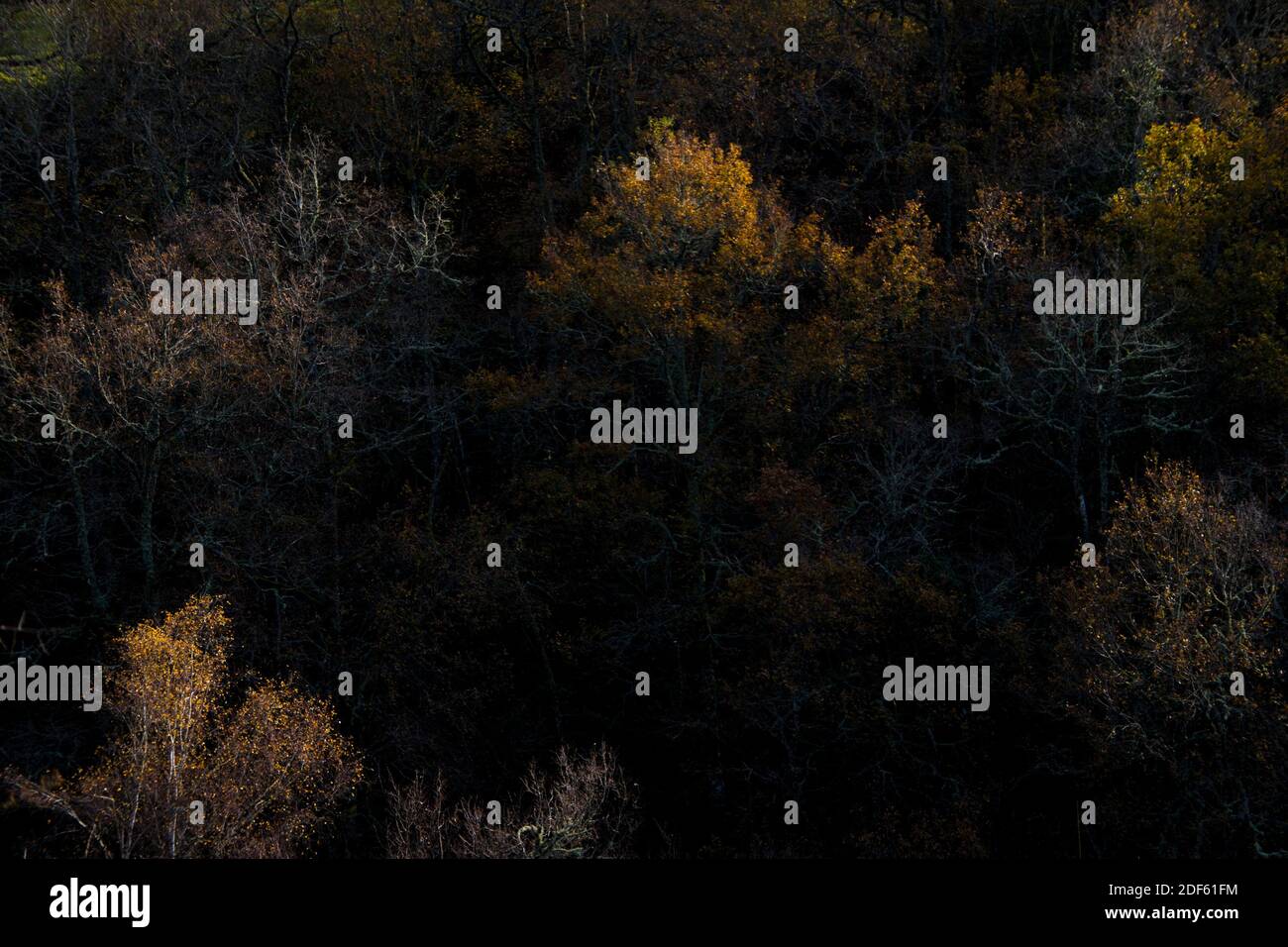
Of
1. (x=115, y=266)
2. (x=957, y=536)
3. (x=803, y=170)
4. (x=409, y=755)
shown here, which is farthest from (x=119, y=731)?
(x=803, y=170)

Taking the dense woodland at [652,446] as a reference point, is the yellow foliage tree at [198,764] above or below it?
below

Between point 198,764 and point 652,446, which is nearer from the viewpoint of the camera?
point 198,764

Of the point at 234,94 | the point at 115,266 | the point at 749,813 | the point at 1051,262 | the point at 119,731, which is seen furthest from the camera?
the point at 234,94

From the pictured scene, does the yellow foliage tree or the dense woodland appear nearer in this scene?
the yellow foliage tree

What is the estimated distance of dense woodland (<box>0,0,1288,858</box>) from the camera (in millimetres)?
35844

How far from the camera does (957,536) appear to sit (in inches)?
1731

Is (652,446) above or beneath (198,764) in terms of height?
above

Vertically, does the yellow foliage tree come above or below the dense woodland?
below

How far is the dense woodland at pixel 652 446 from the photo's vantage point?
35.8 m

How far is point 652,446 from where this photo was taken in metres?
44.2

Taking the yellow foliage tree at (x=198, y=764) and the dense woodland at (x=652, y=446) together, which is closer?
the yellow foliage tree at (x=198, y=764)

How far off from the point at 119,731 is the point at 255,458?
31.5ft

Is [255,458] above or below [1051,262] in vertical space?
below

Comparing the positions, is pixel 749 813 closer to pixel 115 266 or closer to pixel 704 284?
pixel 704 284
